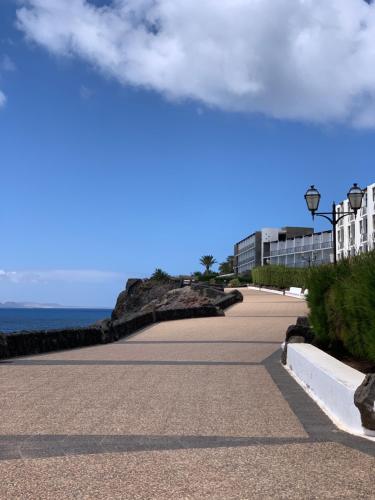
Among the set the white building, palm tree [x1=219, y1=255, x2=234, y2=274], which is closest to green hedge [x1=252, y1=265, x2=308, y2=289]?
the white building

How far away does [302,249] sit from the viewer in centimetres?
12019

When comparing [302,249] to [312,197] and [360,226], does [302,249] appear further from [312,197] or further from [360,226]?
[312,197]

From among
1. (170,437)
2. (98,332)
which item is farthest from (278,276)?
(170,437)

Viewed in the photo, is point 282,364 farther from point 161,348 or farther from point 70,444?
point 70,444

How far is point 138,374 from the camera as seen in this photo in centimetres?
1065

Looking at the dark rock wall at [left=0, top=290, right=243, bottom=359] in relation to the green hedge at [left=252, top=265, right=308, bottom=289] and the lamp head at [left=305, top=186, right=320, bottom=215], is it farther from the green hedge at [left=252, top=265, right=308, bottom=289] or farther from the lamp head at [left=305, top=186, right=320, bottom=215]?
the green hedge at [left=252, top=265, right=308, bottom=289]

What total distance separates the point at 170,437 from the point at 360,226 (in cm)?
7420

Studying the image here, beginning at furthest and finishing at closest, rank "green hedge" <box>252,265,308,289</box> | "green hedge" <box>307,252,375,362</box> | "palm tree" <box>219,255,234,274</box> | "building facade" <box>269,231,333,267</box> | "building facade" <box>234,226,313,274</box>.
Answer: "palm tree" <box>219,255,234,274</box>
"building facade" <box>234,226,313,274</box>
"building facade" <box>269,231,333,267</box>
"green hedge" <box>252,265,308,289</box>
"green hedge" <box>307,252,375,362</box>

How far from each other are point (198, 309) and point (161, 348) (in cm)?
1427

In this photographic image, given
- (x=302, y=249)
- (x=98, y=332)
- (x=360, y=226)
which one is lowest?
(x=98, y=332)

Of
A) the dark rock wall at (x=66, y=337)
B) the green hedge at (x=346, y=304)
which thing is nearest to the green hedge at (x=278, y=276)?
the dark rock wall at (x=66, y=337)

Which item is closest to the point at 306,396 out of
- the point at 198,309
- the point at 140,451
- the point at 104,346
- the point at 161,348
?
the point at 140,451

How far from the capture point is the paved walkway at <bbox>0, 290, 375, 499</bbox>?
15.0 ft

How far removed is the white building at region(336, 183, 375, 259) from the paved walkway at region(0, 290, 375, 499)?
2270 inches
